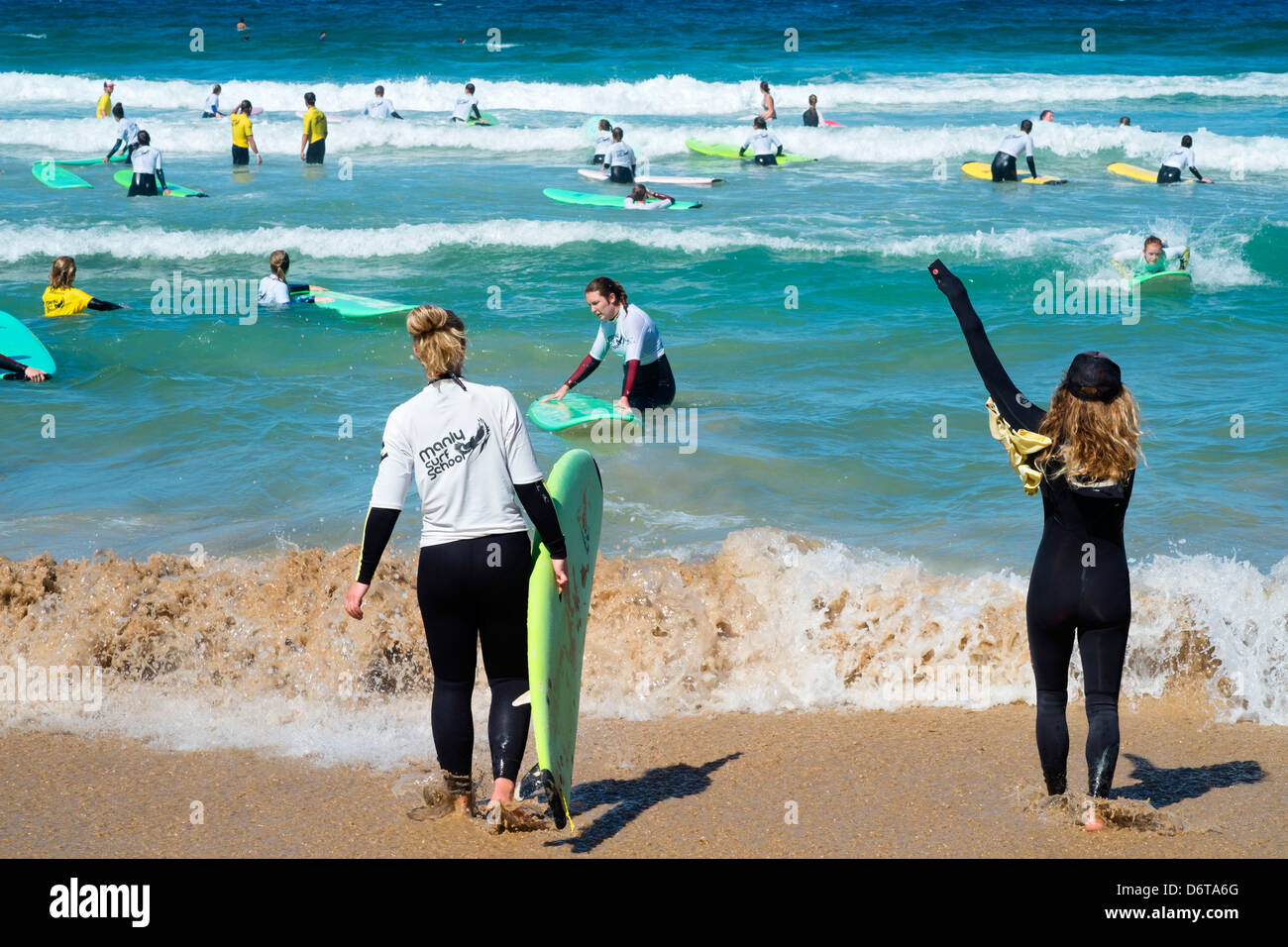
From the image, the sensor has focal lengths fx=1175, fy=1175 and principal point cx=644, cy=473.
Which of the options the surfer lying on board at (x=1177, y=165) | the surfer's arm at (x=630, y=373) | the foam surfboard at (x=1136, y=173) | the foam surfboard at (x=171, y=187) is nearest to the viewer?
the surfer's arm at (x=630, y=373)

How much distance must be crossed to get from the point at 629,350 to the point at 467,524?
4.80 metres

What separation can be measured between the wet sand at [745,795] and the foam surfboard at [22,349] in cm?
645

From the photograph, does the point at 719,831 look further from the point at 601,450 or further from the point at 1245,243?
the point at 1245,243

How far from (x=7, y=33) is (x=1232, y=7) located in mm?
43031

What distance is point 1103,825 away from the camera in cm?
348

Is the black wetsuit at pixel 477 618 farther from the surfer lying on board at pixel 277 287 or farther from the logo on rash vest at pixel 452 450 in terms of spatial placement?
the surfer lying on board at pixel 277 287

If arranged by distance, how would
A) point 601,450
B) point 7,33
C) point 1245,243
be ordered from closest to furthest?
1. point 601,450
2. point 1245,243
3. point 7,33

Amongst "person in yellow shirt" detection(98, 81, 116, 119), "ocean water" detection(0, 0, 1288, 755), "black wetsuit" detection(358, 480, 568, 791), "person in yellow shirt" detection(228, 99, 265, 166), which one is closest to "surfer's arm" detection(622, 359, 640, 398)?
"ocean water" detection(0, 0, 1288, 755)

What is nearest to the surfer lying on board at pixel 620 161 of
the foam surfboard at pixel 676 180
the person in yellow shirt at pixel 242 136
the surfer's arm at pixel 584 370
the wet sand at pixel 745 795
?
the foam surfboard at pixel 676 180

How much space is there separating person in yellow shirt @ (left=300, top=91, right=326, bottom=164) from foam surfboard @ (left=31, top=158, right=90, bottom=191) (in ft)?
12.7

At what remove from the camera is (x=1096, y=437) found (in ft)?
10.8

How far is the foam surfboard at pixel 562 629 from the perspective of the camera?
3.37 m

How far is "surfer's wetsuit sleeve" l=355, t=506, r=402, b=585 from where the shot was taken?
135 inches
